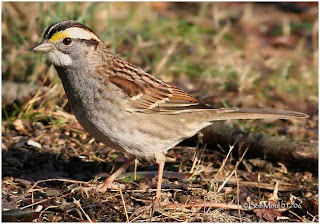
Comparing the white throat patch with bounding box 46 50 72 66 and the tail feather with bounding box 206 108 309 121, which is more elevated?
the white throat patch with bounding box 46 50 72 66

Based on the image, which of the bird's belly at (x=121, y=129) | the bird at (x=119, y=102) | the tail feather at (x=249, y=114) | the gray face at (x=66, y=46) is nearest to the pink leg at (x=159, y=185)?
the bird at (x=119, y=102)

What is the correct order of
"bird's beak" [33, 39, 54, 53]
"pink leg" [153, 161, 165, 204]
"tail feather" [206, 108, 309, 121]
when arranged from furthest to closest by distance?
"tail feather" [206, 108, 309, 121]
"bird's beak" [33, 39, 54, 53]
"pink leg" [153, 161, 165, 204]

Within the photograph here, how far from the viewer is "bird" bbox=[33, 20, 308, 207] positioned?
4.75 metres

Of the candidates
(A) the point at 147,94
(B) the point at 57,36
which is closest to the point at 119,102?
(A) the point at 147,94

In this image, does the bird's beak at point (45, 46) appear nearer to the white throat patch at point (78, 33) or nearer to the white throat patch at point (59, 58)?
the white throat patch at point (59, 58)

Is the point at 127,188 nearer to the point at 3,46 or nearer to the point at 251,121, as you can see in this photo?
the point at 251,121

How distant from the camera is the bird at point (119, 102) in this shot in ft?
15.6

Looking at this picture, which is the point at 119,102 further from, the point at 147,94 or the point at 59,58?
the point at 59,58

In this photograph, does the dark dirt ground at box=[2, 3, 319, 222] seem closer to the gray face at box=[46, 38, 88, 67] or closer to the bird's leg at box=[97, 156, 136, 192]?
the bird's leg at box=[97, 156, 136, 192]

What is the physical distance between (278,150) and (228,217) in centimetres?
112

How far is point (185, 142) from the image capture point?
19.1ft

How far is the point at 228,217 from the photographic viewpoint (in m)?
4.59

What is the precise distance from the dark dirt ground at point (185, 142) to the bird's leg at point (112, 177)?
0.21 feet

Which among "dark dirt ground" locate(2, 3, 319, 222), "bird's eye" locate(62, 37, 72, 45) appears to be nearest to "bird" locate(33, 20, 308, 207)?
"bird's eye" locate(62, 37, 72, 45)
